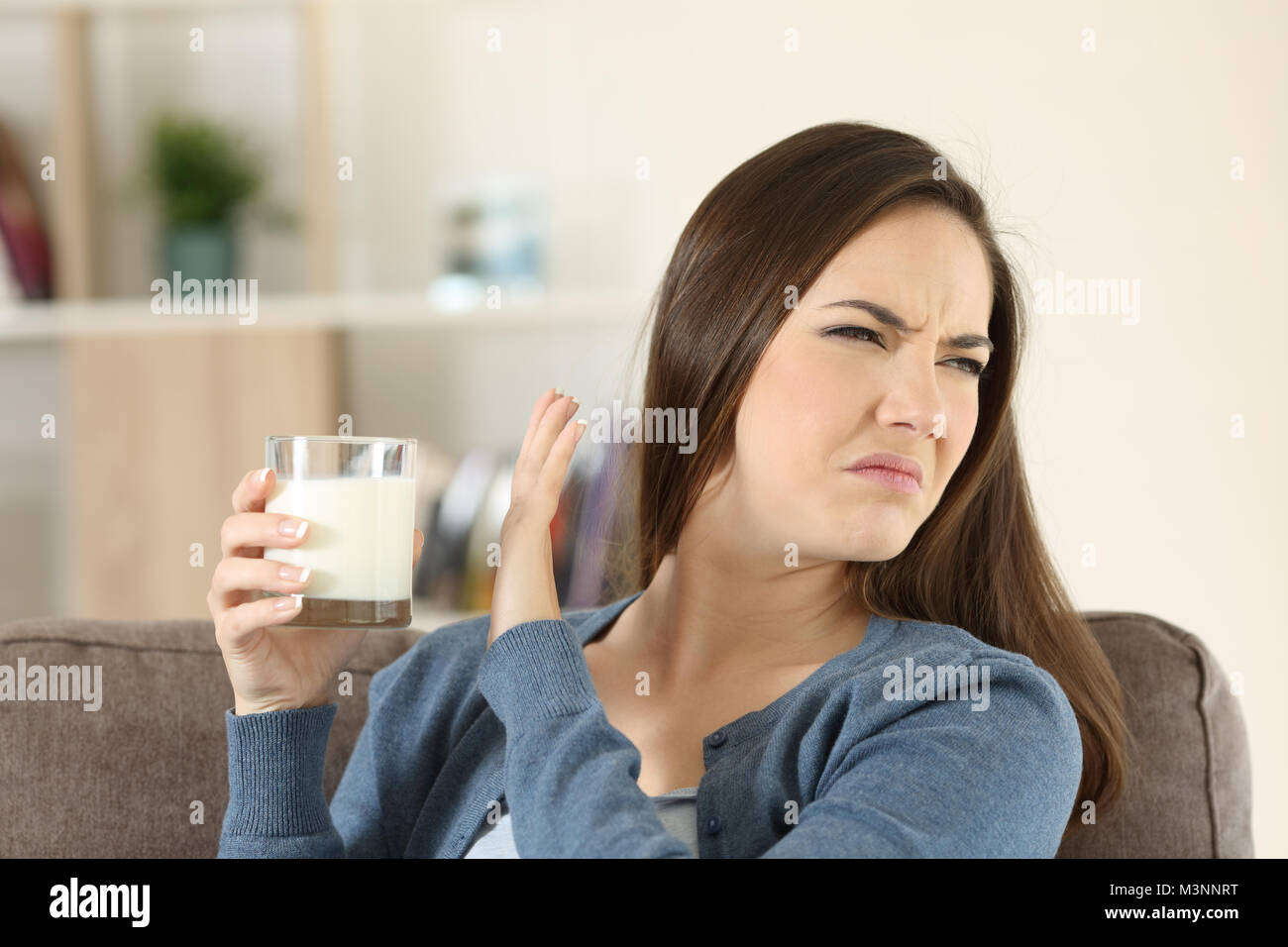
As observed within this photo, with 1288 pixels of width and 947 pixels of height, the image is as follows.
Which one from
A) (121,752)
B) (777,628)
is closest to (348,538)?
(777,628)

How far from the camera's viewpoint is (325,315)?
288cm

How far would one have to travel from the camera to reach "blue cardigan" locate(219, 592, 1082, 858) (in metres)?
0.93

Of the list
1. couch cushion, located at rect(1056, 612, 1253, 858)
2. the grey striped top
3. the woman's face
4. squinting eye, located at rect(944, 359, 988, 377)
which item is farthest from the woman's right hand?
couch cushion, located at rect(1056, 612, 1253, 858)

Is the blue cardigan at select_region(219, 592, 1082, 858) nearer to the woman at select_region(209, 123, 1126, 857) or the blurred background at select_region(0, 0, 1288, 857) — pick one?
the woman at select_region(209, 123, 1126, 857)

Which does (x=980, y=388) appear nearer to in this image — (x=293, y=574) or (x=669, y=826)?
(x=669, y=826)

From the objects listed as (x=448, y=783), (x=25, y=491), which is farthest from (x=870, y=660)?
(x=25, y=491)

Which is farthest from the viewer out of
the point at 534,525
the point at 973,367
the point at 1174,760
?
the point at 1174,760

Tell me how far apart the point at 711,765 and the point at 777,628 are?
0.21m

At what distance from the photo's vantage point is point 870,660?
1179 millimetres

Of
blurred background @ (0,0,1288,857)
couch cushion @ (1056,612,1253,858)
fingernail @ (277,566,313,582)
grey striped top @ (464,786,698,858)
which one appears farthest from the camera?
blurred background @ (0,0,1288,857)

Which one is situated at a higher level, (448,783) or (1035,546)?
(1035,546)
